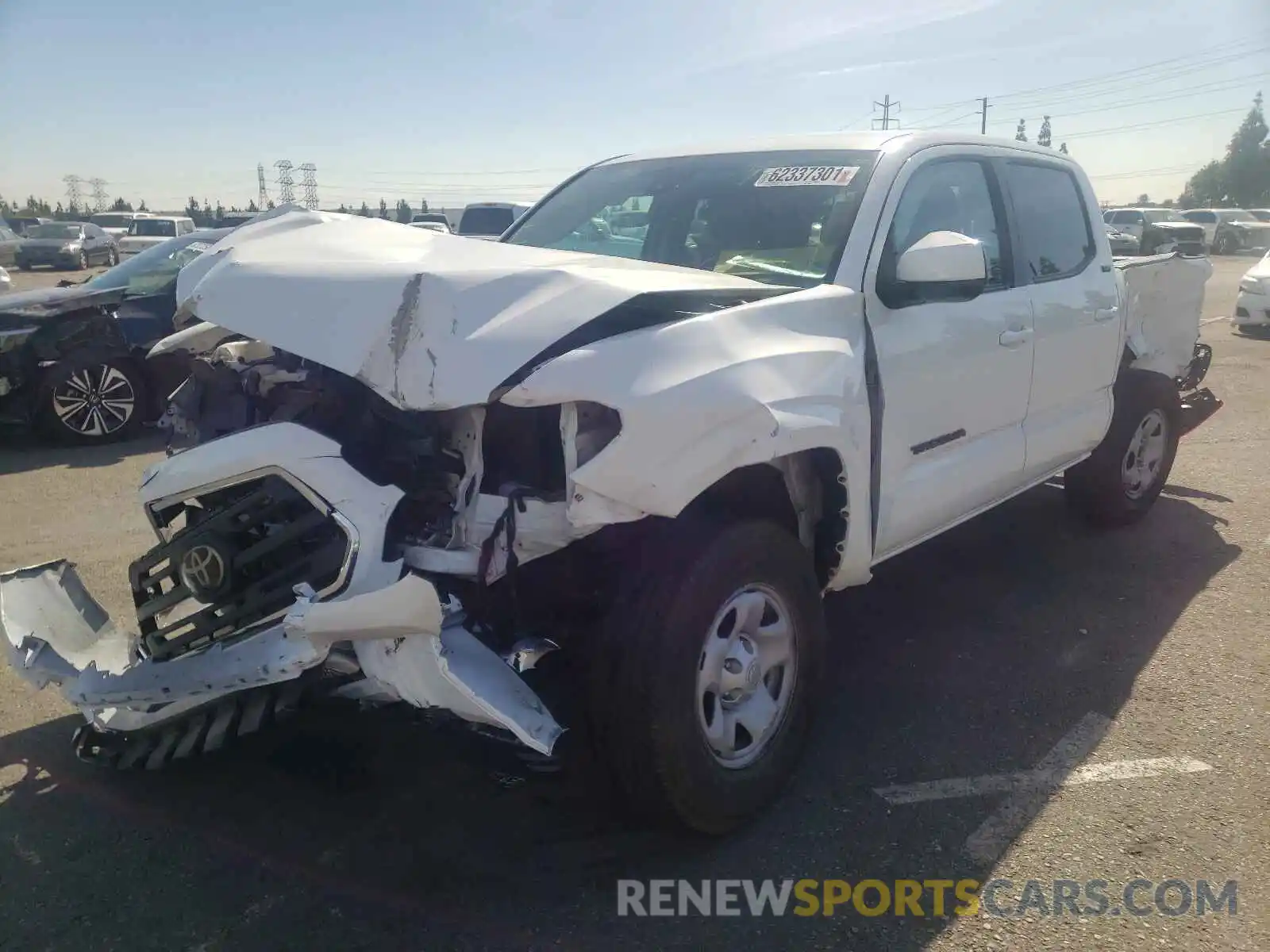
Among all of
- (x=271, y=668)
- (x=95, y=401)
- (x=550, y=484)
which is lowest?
(x=95, y=401)

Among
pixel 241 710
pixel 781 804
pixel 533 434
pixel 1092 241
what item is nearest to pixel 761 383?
pixel 533 434

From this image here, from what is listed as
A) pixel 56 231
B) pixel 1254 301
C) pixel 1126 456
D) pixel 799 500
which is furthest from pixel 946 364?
pixel 56 231

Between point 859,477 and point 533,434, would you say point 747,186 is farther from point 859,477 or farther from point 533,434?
point 533,434

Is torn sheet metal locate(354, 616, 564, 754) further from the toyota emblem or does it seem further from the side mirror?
the side mirror

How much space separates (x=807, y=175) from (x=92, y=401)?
663 cm

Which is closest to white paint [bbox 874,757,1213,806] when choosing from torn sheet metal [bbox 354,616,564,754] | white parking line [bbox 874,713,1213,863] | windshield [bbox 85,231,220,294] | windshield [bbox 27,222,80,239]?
white parking line [bbox 874,713,1213,863]

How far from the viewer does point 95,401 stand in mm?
7824

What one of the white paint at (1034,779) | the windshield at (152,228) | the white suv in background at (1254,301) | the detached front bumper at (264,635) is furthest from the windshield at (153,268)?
the windshield at (152,228)

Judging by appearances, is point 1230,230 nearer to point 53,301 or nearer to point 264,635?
point 53,301

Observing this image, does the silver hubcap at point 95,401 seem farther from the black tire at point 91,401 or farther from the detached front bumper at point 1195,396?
the detached front bumper at point 1195,396

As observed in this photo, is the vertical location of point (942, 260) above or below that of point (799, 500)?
above

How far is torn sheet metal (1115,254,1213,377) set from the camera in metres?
5.29

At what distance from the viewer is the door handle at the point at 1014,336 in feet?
12.4

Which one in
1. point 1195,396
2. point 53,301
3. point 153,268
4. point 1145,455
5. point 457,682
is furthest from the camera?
point 153,268
